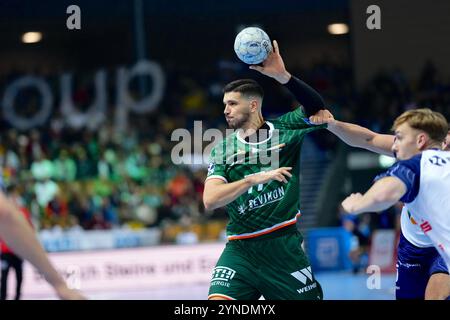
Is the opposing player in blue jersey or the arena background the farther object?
the arena background

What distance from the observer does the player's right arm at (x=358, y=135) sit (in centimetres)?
692

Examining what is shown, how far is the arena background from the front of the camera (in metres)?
19.2

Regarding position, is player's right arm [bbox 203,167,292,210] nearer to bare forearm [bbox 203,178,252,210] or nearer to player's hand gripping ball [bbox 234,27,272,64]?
bare forearm [bbox 203,178,252,210]

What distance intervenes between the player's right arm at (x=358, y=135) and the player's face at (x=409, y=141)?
4.40 feet

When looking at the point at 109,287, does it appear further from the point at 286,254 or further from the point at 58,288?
the point at 58,288

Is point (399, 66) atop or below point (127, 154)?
atop

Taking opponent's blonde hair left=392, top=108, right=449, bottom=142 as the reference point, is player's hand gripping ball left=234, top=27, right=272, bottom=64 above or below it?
above

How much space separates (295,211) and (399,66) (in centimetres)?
1750

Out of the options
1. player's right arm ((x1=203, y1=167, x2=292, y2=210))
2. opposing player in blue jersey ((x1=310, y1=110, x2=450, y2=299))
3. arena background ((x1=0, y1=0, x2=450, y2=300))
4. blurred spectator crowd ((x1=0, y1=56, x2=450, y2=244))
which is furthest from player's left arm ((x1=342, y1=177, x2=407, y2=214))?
blurred spectator crowd ((x1=0, y1=56, x2=450, y2=244))

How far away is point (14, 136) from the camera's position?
24.7 m

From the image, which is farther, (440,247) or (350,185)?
(350,185)

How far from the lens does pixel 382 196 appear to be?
4.99 meters

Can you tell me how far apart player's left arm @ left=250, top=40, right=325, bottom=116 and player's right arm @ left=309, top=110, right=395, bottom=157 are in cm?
9

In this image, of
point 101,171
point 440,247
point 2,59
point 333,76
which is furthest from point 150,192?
point 440,247
